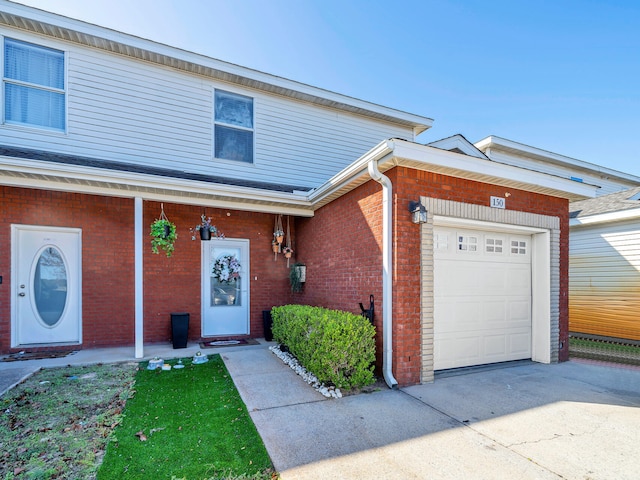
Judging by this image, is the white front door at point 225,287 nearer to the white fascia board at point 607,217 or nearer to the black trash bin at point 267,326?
the black trash bin at point 267,326

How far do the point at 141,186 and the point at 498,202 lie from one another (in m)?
5.89

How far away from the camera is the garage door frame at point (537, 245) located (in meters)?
4.89

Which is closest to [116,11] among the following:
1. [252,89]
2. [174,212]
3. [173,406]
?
[252,89]

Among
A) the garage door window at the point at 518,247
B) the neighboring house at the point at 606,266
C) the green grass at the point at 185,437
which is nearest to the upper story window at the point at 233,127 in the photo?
the green grass at the point at 185,437

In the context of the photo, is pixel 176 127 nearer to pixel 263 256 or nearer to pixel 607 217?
pixel 263 256

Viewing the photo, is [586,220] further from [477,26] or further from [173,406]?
[173,406]

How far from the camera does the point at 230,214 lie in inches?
293

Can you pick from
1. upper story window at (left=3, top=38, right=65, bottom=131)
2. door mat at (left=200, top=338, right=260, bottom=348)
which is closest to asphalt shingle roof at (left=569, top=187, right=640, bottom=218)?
door mat at (left=200, top=338, right=260, bottom=348)

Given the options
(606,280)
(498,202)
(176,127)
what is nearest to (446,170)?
(498,202)

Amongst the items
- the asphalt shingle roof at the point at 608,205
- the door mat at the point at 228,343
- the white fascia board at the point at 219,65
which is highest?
the white fascia board at the point at 219,65

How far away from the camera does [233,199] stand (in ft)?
21.0

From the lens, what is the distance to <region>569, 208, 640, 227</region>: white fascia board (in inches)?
274

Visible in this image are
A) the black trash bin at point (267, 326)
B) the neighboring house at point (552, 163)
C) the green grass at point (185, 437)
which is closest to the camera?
the green grass at point (185, 437)

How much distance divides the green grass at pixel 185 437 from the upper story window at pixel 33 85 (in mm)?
5391
